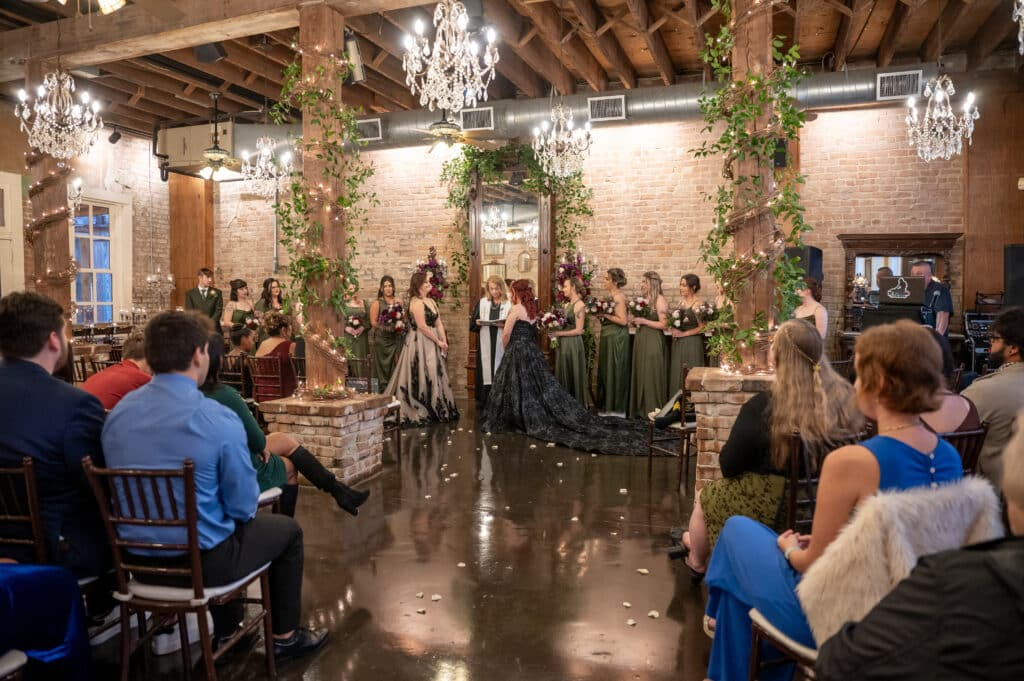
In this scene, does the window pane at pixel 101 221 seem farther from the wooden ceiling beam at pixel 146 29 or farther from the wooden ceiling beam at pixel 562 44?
the wooden ceiling beam at pixel 562 44

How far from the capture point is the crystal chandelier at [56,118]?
6656 millimetres

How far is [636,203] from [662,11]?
2685 millimetres

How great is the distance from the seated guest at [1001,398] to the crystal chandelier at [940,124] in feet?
15.0

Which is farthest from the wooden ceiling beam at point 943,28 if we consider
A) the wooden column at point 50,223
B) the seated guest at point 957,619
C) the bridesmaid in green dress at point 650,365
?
the wooden column at point 50,223

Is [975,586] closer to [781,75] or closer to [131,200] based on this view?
[781,75]

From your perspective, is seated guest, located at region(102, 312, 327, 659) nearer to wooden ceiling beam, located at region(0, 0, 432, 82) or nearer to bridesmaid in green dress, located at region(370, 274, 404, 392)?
wooden ceiling beam, located at region(0, 0, 432, 82)

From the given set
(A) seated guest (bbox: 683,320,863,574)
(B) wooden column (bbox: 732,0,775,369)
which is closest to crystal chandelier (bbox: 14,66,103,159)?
(B) wooden column (bbox: 732,0,775,369)

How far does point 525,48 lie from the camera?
786 centimetres

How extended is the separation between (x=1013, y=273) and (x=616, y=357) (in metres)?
4.57

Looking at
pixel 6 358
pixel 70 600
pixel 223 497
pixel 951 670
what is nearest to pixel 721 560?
pixel 951 670

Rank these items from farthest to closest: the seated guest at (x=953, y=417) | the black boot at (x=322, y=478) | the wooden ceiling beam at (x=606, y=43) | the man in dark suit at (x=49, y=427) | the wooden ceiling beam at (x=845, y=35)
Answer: the wooden ceiling beam at (x=606, y=43) → the wooden ceiling beam at (x=845, y=35) → the black boot at (x=322, y=478) → the seated guest at (x=953, y=417) → the man in dark suit at (x=49, y=427)

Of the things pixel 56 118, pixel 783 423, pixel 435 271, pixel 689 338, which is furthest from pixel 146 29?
pixel 783 423

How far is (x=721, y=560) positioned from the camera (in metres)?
2.35

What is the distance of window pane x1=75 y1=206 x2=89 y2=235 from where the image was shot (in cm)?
1045
